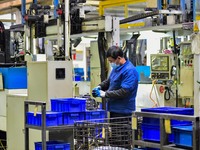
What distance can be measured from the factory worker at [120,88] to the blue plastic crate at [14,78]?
1.93m

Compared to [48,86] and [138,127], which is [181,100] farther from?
[138,127]

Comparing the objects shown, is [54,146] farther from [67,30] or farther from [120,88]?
[67,30]

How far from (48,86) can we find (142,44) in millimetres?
7259

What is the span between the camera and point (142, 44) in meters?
12.4

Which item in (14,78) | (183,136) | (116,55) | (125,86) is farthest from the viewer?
(14,78)

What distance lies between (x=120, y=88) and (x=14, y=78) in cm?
228

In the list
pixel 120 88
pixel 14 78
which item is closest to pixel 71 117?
pixel 120 88

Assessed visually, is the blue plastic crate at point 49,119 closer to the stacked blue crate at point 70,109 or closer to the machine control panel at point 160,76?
the stacked blue crate at point 70,109

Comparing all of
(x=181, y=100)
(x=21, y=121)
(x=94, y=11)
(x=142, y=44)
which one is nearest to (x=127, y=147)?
(x=21, y=121)

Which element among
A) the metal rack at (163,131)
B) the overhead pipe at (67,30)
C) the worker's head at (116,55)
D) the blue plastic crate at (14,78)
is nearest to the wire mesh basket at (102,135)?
the metal rack at (163,131)

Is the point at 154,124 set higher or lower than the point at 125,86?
lower

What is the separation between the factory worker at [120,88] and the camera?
5.12m

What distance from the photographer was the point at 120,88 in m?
5.26

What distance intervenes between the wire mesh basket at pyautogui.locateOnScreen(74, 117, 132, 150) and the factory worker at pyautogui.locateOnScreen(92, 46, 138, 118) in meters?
0.65
